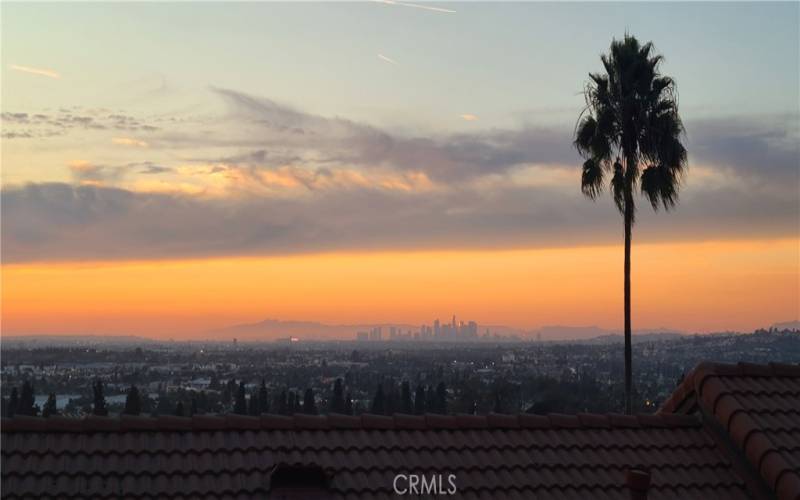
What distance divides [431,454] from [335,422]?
48.4 inches

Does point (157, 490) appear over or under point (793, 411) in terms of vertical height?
under

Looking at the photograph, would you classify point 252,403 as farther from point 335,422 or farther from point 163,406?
point 335,422

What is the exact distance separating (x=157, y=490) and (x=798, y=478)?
693 cm

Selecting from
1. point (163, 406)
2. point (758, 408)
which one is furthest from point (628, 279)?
point (163, 406)

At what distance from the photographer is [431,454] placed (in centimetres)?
966

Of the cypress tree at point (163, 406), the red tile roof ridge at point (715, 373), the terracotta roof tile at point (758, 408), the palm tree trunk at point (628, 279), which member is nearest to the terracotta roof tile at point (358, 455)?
the terracotta roof tile at point (758, 408)

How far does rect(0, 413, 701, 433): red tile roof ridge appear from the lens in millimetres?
9375

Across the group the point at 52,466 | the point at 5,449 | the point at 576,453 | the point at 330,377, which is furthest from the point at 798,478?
the point at 330,377

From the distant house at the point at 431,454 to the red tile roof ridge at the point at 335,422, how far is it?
0.01 metres

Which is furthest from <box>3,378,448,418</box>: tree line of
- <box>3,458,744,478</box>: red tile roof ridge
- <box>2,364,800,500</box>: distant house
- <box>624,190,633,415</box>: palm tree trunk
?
<box>3,458,744,478</box>: red tile roof ridge

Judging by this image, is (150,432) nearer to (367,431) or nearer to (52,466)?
(52,466)

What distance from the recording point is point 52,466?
8.81 m

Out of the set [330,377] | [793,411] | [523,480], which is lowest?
[330,377]

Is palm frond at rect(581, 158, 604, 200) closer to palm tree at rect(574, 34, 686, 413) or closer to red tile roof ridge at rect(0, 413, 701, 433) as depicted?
palm tree at rect(574, 34, 686, 413)
